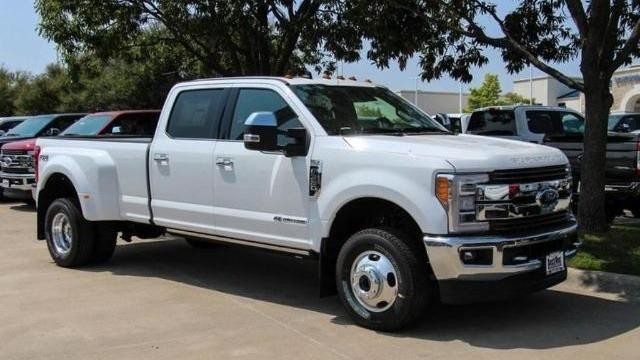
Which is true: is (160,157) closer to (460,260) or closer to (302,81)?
(302,81)

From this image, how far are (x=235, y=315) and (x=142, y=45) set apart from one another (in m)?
13.1

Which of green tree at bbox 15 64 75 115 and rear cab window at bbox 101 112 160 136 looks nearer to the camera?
rear cab window at bbox 101 112 160 136

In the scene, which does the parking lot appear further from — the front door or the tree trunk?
the tree trunk

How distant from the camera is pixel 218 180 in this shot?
6926mm

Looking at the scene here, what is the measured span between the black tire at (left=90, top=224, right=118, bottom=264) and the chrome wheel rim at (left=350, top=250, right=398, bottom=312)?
3.75 m

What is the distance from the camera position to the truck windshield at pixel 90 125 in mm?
13047

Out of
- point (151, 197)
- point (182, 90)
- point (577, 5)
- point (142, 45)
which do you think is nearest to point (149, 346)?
point (151, 197)

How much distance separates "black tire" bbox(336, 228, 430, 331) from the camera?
561 cm

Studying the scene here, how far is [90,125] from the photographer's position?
1331cm

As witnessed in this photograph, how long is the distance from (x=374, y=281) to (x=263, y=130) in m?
1.56

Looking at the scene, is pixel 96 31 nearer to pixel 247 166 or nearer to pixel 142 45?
pixel 142 45

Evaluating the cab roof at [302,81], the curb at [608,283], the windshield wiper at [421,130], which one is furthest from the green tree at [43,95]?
the curb at [608,283]

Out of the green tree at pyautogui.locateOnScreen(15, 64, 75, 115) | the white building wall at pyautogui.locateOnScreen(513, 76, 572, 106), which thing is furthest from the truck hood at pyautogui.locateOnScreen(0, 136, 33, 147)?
the white building wall at pyautogui.locateOnScreen(513, 76, 572, 106)

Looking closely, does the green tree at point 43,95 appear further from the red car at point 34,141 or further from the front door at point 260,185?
the front door at point 260,185
